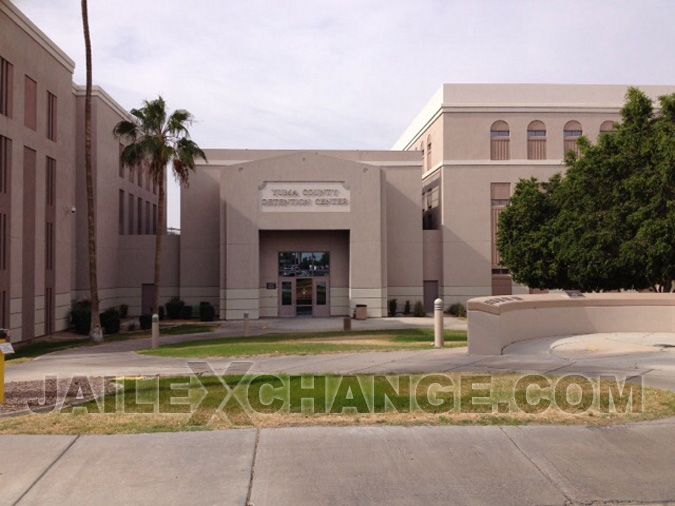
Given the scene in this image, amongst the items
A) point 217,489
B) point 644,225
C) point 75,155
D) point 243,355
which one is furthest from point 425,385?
point 75,155

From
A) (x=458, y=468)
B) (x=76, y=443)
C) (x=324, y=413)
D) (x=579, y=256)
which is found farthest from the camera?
(x=579, y=256)

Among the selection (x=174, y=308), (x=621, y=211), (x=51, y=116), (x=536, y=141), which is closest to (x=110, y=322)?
(x=174, y=308)

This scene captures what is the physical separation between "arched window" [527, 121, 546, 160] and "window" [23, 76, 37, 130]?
1115 inches

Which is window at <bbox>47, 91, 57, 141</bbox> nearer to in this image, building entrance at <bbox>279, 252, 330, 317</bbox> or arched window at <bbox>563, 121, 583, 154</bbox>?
building entrance at <bbox>279, 252, 330, 317</bbox>

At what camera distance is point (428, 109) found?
45.2 metres

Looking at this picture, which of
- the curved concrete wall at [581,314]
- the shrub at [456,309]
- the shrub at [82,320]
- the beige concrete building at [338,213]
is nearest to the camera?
the curved concrete wall at [581,314]

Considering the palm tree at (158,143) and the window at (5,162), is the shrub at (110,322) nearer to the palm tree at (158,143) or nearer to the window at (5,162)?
the palm tree at (158,143)

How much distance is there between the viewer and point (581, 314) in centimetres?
1748

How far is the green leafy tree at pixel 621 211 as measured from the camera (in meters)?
24.0

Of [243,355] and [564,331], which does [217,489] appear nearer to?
[243,355]

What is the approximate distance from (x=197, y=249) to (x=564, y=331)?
27229 mm

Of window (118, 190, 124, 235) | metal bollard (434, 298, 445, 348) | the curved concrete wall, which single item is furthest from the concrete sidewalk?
window (118, 190, 124, 235)

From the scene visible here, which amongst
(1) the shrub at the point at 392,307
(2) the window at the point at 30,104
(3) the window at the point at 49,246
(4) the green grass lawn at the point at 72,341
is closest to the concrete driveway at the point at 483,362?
(4) the green grass lawn at the point at 72,341

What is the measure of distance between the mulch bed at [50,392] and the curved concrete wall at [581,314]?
8.59 meters
